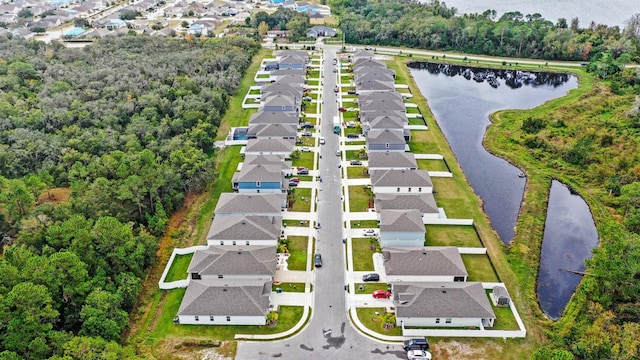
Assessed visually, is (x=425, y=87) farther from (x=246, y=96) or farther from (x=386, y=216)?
(x=386, y=216)

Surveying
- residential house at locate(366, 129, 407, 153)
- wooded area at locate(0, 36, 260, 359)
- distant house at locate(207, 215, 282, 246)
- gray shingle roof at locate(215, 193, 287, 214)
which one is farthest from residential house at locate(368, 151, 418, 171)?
wooded area at locate(0, 36, 260, 359)

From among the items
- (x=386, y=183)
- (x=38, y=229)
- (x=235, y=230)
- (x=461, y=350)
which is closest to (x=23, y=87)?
(x=38, y=229)

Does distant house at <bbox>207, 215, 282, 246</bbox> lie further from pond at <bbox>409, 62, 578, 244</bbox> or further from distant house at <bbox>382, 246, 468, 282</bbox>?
pond at <bbox>409, 62, 578, 244</bbox>

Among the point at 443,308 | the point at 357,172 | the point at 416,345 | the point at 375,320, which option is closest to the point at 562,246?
the point at 443,308

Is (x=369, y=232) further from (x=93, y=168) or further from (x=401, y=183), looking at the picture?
(x=93, y=168)

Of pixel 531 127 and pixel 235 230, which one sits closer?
pixel 235 230

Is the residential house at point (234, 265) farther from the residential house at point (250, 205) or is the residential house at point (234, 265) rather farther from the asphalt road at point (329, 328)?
the residential house at point (250, 205)
